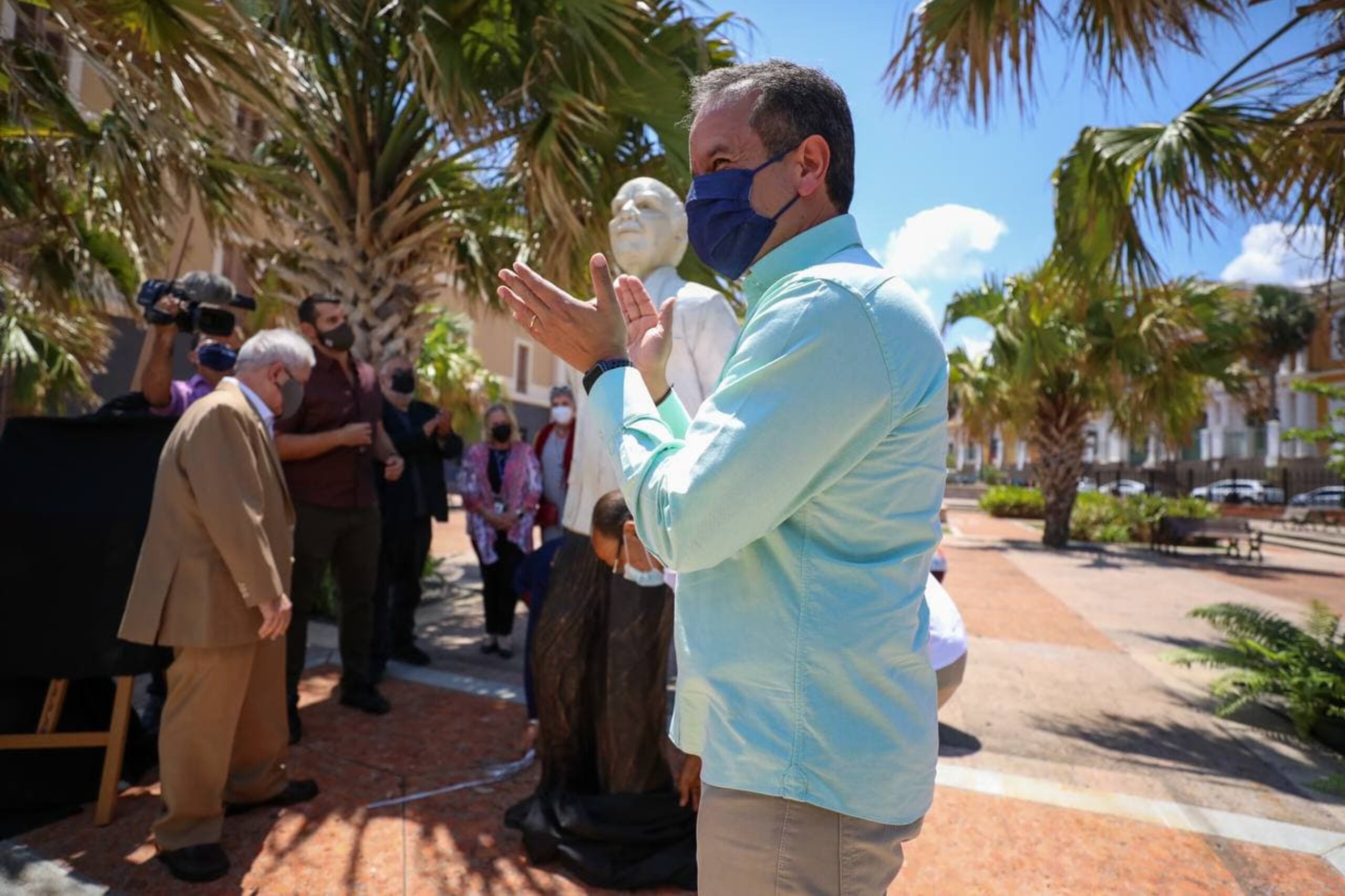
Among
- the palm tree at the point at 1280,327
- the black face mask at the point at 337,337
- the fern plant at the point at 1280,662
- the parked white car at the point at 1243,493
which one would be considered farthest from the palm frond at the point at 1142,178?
the palm tree at the point at 1280,327

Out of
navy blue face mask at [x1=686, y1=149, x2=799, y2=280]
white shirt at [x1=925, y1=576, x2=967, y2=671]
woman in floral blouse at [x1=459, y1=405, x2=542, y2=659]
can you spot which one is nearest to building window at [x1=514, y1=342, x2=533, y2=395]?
woman in floral blouse at [x1=459, y1=405, x2=542, y2=659]

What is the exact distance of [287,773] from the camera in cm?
325

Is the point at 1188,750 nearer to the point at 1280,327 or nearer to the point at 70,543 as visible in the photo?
the point at 70,543

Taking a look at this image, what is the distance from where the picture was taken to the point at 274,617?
2688 mm

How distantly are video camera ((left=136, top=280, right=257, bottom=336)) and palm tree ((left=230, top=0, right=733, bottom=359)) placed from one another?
4.71 ft

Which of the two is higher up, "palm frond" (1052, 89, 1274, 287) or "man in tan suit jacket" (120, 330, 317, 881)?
"palm frond" (1052, 89, 1274, 287)

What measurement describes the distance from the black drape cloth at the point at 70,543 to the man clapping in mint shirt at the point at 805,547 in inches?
84.9

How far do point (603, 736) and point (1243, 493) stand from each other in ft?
132

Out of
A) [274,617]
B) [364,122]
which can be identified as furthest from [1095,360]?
[274,617]

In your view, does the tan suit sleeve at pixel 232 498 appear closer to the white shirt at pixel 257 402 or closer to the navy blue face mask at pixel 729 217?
the white shirt at pixel 257 402

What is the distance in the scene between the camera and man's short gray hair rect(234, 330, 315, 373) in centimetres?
299

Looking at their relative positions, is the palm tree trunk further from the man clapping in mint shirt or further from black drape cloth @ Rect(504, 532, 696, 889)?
the man clapping in mint shirt

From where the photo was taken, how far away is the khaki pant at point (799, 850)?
1.05m

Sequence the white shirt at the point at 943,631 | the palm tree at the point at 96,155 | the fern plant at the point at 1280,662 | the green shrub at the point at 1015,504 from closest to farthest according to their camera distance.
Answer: the white shirt at the point at 943,631
the palm tree at the point at 96,155
the fern plant at the point at 1280,662
the green shrub at the point at 1015,504
